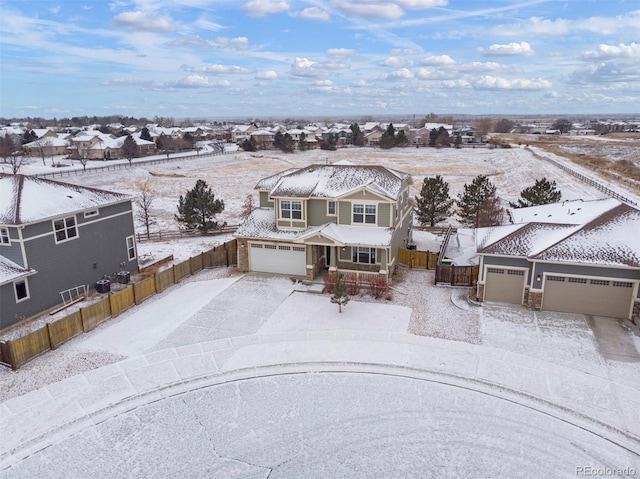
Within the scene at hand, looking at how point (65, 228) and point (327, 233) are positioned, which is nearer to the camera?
point (65, 228)

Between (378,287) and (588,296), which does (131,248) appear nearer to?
(378,287)

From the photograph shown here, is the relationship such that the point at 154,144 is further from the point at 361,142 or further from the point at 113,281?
the point at 113,281

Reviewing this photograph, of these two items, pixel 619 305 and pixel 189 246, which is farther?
pixel 189 246

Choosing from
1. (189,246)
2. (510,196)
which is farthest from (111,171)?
(510,196)

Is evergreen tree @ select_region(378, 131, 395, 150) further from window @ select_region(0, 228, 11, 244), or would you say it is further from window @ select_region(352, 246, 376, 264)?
window @ select_region(0, 228, 11, 244)

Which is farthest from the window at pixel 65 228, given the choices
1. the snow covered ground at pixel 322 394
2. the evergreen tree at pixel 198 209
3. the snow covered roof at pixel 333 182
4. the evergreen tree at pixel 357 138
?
the evergreen tree at pixel 357 138

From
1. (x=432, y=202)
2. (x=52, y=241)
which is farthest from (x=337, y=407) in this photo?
(x=432, y=202)
